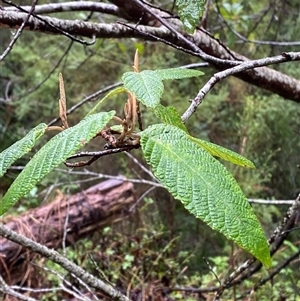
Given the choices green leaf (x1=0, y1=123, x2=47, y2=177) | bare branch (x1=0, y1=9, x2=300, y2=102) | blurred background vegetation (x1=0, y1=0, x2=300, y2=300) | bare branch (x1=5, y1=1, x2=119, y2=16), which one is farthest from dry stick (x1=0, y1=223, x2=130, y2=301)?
blurred background vegetation (x1=0, y1=0, x2=300, y2=300)

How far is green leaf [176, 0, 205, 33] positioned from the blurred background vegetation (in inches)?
57.5

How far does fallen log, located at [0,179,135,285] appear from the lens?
6.84ft

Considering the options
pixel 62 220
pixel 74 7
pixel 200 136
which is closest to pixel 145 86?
pixel 74 7

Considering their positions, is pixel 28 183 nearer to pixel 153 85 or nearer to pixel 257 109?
pixel 153 85

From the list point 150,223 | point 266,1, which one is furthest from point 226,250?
point 266,1

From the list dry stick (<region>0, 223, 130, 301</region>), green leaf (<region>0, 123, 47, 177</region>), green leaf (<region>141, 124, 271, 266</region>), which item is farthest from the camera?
dry stick (<region>0, 223, 130, 301</region>)

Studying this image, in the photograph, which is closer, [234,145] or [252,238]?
[252,238]

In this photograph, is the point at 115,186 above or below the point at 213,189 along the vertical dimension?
below

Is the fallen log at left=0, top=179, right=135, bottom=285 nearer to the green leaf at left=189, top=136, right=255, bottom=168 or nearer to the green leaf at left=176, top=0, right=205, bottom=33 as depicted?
the green leaf at left=176, top=0, right=205, bottom=33

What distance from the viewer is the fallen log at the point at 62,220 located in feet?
6.84

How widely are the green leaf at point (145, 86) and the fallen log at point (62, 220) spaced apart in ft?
5.41

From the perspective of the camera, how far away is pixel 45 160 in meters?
0.40

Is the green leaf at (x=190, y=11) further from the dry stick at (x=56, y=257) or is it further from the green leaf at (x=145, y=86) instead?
the dry stick at (x=56, y=257)

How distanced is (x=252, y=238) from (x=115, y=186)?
226cm
